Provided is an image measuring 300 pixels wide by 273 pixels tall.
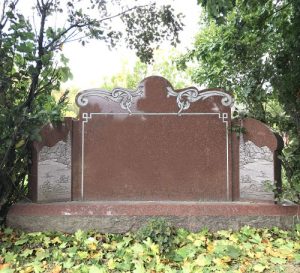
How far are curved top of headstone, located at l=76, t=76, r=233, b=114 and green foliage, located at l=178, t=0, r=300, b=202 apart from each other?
69 centimetres

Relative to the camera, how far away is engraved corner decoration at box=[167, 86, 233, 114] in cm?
521

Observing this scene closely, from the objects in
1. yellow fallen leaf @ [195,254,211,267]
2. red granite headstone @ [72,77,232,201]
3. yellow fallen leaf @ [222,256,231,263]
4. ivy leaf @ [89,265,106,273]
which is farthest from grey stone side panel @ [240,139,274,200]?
ivy leaf @ [89,265,106,273]

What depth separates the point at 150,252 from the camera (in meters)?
4.04

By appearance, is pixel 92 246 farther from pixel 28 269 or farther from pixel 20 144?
pixel 20 144

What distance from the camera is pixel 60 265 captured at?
12.6 feet

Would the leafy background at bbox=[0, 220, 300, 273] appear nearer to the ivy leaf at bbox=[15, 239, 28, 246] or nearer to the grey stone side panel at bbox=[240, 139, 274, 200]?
the ivy leaf at bbox=[15, 239, 28, 246]

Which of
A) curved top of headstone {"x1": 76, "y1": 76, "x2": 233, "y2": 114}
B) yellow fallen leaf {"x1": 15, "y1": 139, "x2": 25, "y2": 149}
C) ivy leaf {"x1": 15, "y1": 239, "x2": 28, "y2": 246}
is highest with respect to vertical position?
curved top of headstone {"x1": 76, "y1": 76, "x2": 233, "y2": 114}

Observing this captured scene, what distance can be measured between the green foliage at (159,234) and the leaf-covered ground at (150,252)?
0.04 metres

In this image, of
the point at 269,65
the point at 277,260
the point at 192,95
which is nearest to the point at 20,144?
the point at 192,95

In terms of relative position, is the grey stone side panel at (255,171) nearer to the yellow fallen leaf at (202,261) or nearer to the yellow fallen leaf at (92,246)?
the yellow fallen leaf at (202,261)

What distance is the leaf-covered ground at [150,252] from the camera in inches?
148

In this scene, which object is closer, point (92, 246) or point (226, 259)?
point (226, 259)

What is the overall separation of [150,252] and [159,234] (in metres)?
0.31

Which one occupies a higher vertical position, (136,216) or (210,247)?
(136,216)
